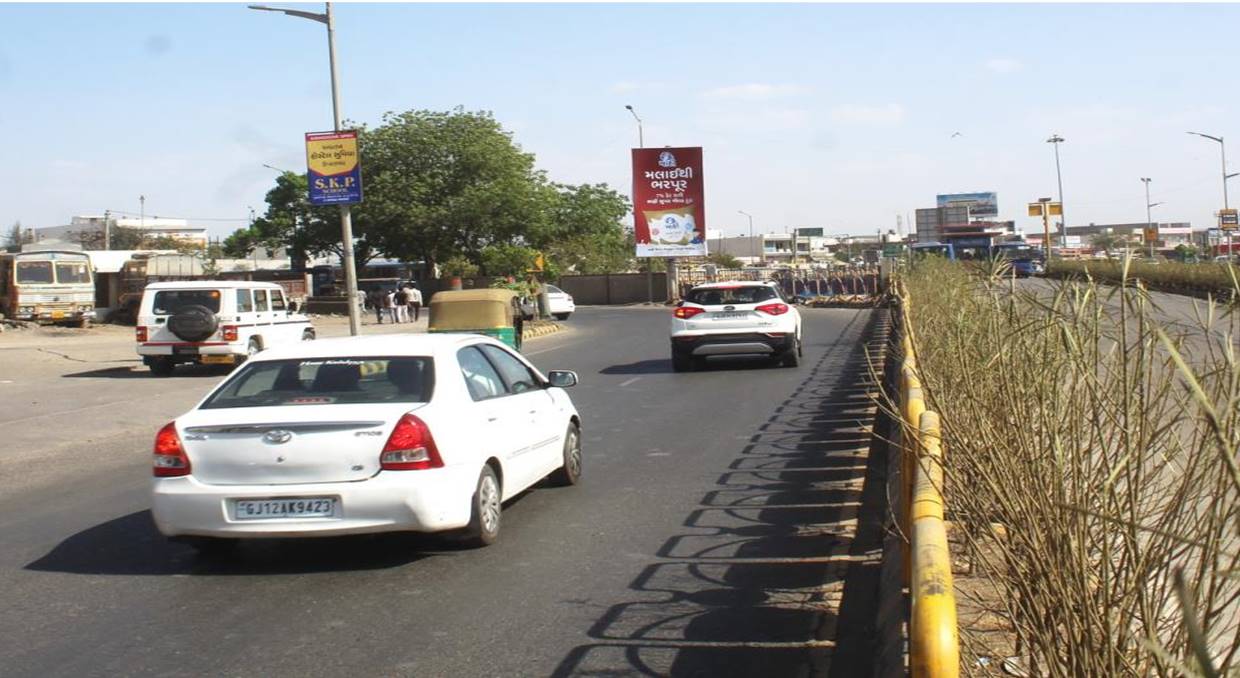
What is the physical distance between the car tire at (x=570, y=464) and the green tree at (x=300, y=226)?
59522 mm

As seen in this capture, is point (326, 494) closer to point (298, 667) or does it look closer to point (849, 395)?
point (298, 667)

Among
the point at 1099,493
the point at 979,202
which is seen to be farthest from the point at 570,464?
the point at 979,202

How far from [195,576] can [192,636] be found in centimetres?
141

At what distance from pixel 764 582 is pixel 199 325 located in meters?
19.0

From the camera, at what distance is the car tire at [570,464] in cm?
1011

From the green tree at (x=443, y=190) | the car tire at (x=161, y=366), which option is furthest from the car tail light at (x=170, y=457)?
the green tree at (x=443, y=190)

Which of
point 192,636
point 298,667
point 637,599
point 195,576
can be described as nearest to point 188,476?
point 195,576

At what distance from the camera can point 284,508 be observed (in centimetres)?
723

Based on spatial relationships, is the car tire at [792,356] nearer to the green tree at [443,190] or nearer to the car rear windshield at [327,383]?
the car rear windshield at [327,383]

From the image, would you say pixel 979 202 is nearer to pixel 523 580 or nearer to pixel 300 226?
pixel 300 226

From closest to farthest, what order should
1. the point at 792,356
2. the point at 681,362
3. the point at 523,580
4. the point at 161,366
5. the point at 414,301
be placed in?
the point at 523,580
the point at 792,356
the point at 681,362
the point at 161,366
the point at 414,301

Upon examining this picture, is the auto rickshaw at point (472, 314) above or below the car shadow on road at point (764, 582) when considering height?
above

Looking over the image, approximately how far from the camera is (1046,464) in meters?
4.35

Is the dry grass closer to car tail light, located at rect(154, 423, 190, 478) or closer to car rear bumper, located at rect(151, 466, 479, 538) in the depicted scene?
car rear bumper, located at rect(151, 466, 479, 538)
